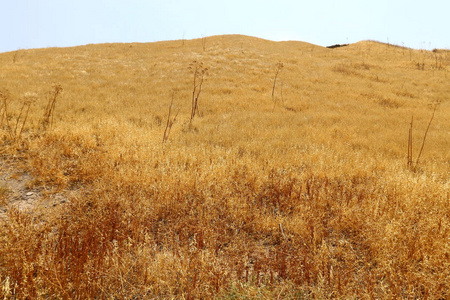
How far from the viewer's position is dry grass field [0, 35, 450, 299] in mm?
2447

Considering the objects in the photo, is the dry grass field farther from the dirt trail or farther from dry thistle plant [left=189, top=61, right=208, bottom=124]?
dry thistle plant [left=189, top=61, right=208, bottom=124]

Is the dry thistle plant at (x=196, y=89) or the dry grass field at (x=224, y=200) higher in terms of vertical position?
the dry thistle plant at (x=196, y=89)

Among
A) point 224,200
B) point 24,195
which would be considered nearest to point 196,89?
point 24,195

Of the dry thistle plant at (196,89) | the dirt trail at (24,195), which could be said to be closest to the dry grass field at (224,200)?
the dirt trail at (24,195)

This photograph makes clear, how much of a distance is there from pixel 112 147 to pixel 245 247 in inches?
159

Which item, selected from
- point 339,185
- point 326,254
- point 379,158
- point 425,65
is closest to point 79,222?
point 326,254

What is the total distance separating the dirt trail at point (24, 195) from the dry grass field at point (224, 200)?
30mm

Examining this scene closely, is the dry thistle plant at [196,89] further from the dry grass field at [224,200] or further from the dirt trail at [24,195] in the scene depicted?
the dirt trail at [24,195]

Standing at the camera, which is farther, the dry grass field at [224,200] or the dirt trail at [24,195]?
the dirt trail at [24,195]

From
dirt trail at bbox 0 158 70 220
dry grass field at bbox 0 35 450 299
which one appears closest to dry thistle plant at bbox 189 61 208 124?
dry grass field at bbox 0 35 450 299

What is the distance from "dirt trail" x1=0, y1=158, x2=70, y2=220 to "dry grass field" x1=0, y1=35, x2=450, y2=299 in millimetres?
30

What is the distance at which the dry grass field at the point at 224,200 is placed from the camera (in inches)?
96.3

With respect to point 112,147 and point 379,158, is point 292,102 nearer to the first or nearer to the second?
point 379,158

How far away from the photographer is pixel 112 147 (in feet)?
19.0
